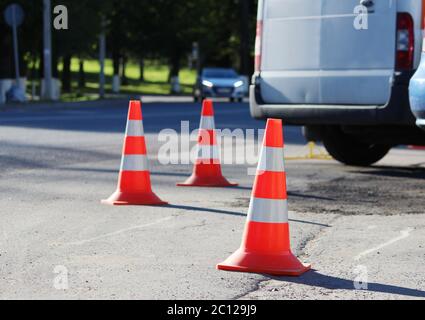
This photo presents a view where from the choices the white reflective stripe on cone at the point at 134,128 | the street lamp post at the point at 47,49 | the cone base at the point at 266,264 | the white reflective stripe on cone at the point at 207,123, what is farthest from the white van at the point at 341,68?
the street lamp post at the point at 47,49

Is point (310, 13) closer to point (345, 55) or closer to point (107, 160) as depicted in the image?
point (345, 55)

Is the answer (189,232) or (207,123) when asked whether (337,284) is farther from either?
(207,123)

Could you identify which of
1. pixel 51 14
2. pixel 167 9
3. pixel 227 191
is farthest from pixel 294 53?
pixel 167 9

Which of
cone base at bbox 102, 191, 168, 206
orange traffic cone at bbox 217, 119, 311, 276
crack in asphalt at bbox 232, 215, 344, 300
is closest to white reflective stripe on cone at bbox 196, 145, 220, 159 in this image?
cone base at bbox 102, 191, 168, 206

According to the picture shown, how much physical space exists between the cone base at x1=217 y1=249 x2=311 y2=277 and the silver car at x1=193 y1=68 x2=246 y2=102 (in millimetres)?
35708

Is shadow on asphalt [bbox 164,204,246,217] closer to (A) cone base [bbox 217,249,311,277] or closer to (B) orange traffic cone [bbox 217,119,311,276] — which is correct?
(B) orange traffic cone [bbox 217,119,311,276]

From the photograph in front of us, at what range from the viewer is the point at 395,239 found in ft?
27.1

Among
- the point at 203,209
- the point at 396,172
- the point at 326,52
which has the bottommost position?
the point at 396,172

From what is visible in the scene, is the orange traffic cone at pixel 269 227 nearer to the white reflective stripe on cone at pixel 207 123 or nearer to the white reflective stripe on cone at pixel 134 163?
the white reflective stripe on cone at pixel 134 163

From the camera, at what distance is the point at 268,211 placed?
7.05 metres

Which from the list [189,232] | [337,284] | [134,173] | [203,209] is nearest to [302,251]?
[189,232]

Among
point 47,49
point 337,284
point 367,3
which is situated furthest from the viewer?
point 47,49

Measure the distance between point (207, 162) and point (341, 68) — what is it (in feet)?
6.34

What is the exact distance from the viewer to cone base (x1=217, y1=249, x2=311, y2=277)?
6777 mm
